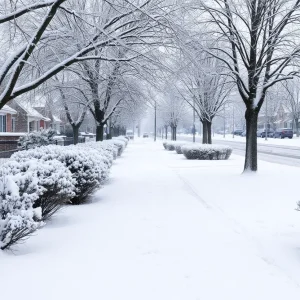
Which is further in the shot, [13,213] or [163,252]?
[163,252]

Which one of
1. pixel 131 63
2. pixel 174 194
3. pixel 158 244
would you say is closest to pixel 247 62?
pixel 131 63

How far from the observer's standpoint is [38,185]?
5.61m

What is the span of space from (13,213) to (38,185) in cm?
93

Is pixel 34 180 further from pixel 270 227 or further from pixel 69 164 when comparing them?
pixel 270 227

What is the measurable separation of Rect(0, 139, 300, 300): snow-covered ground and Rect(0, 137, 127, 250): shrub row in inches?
14.0

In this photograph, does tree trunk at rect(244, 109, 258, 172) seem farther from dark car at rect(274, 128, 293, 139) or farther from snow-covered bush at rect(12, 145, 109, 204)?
dark car at rect(274, 128, 293, 139)

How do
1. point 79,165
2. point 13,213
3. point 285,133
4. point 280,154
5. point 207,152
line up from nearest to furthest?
point 13,213 → point 79,165 → point 207,152 → point 280,154 → point 285,133

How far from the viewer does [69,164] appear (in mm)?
8188

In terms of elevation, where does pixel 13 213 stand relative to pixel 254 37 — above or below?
below

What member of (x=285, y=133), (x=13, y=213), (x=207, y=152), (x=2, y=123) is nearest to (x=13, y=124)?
(x=2, y=123)

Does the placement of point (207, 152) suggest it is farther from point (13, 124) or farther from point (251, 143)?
point (13, 124)

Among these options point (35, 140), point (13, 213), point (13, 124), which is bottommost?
point (13, 213)

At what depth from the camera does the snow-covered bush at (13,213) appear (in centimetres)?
461

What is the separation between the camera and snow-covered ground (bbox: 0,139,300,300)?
3.82 metres
